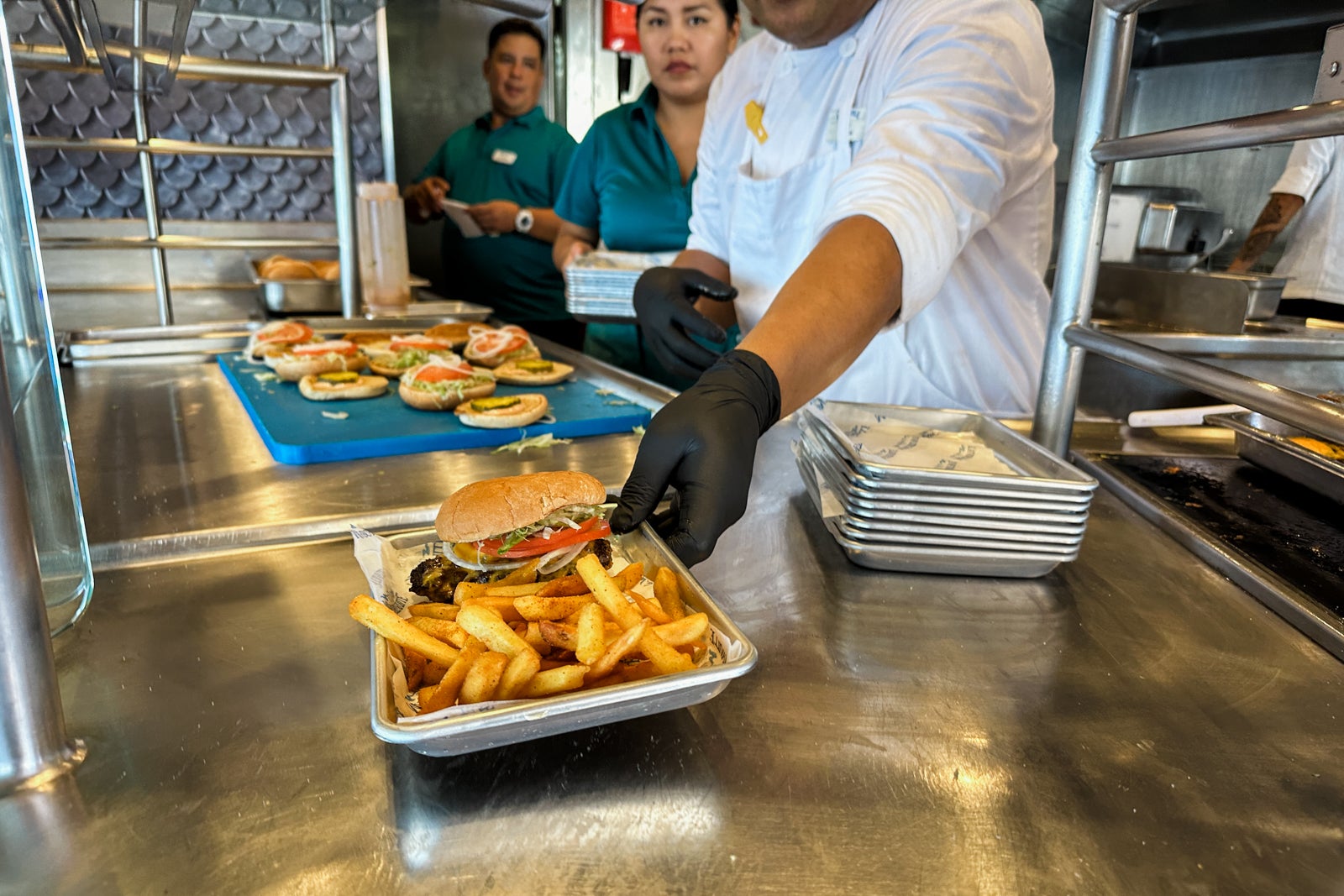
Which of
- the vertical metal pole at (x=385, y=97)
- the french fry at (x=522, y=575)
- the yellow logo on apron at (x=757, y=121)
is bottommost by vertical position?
the french fry at (x=522, y=575)

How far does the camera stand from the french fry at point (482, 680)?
75 cm

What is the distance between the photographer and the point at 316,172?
17.0ft

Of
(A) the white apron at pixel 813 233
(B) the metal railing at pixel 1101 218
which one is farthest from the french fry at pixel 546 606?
(A) the white apron at pixel 813 233

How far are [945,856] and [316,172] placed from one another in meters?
5.53

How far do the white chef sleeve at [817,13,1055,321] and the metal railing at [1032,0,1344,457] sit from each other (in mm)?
214

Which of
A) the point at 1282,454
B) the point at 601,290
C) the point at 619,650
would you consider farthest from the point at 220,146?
the point at 1282,454

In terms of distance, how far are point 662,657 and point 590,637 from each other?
0.23ft

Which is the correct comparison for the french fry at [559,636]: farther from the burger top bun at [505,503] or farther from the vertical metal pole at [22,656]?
the vertical metal pole at [22,656]

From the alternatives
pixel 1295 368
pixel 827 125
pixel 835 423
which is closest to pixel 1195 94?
pixel 1295 368

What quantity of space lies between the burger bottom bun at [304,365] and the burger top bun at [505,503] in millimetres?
1603

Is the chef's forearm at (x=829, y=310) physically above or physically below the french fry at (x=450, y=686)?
above

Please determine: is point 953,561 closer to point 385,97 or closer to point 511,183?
point 511,183

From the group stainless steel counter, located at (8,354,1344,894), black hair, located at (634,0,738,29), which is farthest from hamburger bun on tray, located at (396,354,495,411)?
black hair, located at (634,0,738,29)

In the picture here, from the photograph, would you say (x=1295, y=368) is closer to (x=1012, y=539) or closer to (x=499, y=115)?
(x=1012, y=539)
